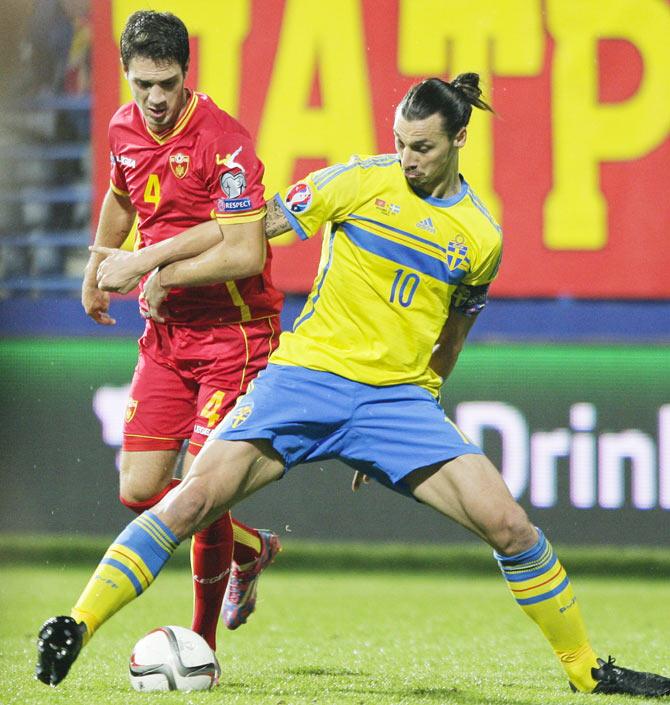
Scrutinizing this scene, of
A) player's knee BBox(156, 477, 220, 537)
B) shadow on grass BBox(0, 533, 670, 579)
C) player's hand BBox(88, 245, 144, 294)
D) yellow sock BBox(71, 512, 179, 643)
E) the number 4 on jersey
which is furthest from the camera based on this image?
shadow on grass BBox(0, 533, 670, 579)

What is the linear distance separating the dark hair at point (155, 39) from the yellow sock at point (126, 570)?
4.56ft

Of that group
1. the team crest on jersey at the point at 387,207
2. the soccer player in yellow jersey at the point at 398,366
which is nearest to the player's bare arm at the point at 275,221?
the soccer player in yellow jersey at the point at 398,366

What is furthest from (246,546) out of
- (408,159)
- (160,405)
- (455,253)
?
(408,159)

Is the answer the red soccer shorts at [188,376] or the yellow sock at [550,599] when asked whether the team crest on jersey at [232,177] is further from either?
the yellow sock at [550,599]

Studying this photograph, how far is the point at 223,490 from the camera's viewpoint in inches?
149

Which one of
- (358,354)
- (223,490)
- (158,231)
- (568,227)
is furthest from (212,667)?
→ (568,227)

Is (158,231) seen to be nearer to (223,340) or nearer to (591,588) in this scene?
(223,340)

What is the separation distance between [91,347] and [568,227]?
8.81 ft

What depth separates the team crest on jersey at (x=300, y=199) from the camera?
3965 millimetres

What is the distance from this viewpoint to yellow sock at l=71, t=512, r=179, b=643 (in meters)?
3.65

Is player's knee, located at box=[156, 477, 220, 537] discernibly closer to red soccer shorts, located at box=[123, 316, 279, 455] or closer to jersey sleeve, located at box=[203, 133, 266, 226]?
red soccer shorts, located at box=[123, 316, 279, 455]

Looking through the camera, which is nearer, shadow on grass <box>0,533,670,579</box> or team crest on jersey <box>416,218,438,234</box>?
team crest on jersey <box>416,218,438,234</box>

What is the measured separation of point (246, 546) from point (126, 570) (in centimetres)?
133

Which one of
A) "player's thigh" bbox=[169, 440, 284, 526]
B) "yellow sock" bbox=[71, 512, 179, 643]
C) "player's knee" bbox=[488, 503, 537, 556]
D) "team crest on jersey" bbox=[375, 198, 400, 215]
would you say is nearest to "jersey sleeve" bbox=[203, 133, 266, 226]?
"team crest on jersey" bbox=[375, 198, 400, 215]
